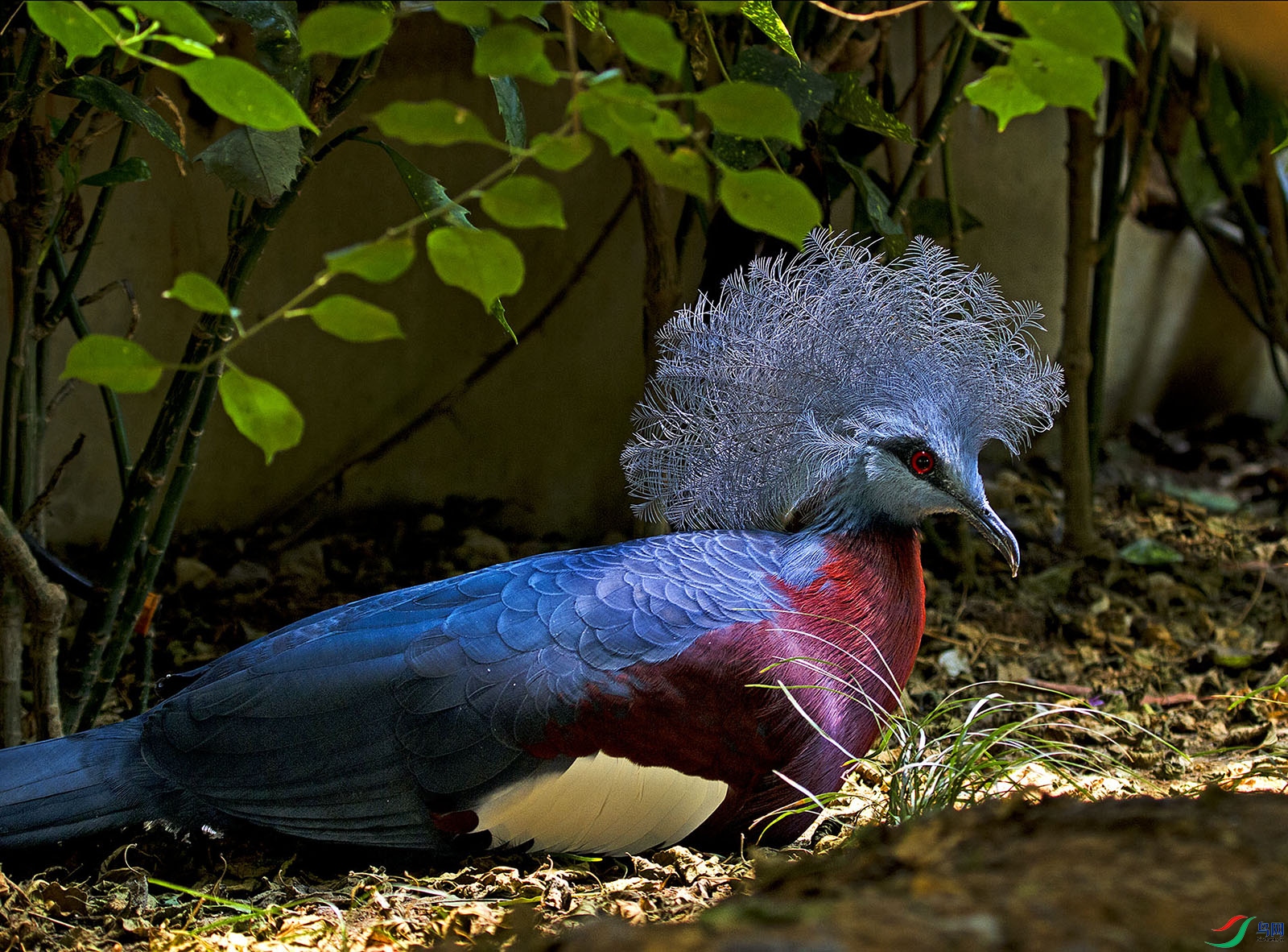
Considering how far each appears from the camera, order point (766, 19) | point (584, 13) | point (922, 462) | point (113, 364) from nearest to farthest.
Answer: point (113, 364) < point (584, 13) < point (766, 19) < point (922, 462)

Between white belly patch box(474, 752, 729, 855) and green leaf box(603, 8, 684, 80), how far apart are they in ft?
3.40

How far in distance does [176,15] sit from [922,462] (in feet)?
4.19

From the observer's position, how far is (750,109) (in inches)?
32.8

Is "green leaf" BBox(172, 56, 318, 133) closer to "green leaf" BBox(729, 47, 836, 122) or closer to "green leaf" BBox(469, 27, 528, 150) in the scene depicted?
"green leaf" BBox(469, 27, 528, 150)

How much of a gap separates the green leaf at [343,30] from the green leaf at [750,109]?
0.25 meters

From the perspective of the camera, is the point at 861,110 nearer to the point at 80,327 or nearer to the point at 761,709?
the point at 761,709

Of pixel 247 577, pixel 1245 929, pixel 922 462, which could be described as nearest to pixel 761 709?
pixel 922 462

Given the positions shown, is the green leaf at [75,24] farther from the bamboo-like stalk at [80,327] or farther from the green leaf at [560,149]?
the bamboo-like stalk at [80,327]

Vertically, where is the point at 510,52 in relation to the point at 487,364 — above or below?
above

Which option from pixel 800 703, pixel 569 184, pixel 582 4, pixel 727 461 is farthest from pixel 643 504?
pixel 569 184

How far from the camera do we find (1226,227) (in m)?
4.66

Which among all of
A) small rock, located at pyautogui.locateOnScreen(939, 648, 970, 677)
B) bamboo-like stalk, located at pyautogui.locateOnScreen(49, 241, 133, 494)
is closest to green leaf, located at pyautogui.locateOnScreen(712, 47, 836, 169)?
bamboo-like stalk, located at pyautogui.locateOnScreen(49, 241, 133, 494)

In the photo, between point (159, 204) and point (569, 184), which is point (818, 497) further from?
point (159, 204)

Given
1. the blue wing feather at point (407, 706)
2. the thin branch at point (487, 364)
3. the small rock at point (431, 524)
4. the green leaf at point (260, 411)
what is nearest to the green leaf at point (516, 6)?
the green leaf at point (260, 411)
